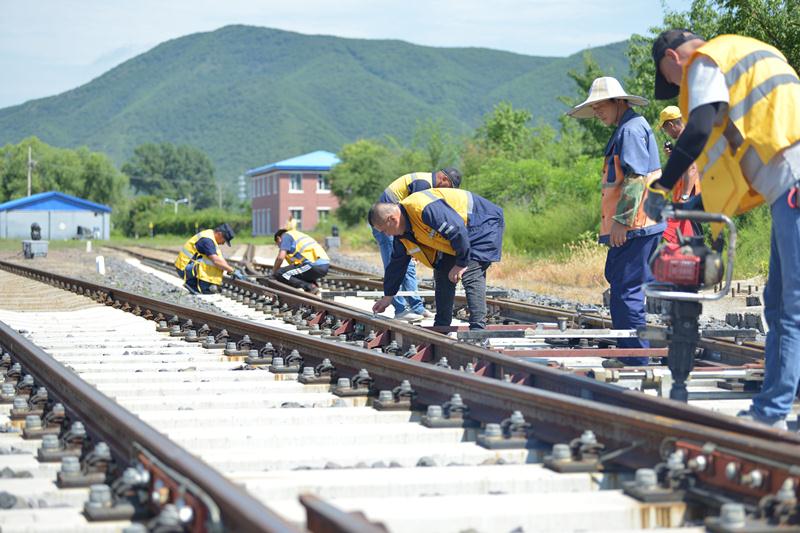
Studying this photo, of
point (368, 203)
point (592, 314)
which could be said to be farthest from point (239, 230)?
point (592, 314)

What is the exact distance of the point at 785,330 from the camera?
15.4ft

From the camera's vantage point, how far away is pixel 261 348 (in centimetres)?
759

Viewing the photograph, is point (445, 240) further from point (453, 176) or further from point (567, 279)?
point (567, 279)

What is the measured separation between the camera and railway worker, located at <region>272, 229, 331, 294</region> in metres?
14.7

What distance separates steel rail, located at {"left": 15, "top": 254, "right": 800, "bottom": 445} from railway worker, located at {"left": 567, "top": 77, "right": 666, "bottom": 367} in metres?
1.21

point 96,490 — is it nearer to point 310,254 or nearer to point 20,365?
point 20,365

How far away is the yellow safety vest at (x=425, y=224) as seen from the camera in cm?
793

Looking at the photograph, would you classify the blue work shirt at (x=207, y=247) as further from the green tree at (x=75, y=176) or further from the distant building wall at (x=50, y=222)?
the green tree at (x=75, y=176)

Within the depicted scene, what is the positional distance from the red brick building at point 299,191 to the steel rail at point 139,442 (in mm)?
93701

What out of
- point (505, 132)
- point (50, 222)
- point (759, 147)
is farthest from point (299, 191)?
point (759, 147)

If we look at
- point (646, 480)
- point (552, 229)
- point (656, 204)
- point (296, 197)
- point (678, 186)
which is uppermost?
point (296, 197)

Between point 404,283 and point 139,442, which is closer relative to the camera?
point 139,442

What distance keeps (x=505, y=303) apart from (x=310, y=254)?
437 cm

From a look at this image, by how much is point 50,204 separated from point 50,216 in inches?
42.6
